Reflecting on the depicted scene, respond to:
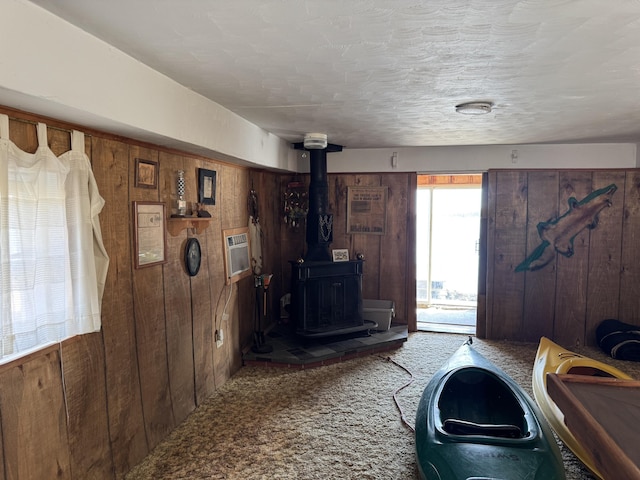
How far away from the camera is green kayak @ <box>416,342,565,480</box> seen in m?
1.91

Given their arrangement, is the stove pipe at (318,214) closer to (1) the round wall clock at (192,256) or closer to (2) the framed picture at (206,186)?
(2) the framed picture at (206,186)

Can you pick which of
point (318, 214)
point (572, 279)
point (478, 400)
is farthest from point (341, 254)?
point (572, 279)

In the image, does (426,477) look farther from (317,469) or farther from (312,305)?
(312,305)

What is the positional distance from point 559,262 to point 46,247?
479cm

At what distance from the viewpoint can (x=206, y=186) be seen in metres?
3.22

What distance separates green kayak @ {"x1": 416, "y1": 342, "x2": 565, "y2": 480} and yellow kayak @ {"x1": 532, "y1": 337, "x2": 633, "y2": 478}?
0.32m

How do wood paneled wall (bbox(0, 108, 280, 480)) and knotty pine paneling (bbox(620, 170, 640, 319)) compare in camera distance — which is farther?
knotty pine paneling (bbox(620, 170, 640, 319))

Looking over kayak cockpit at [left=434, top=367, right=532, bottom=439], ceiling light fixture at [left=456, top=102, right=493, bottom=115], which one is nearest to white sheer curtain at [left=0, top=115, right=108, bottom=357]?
kayak cockpit at [left=434, top=367, right=532, bottom=439]

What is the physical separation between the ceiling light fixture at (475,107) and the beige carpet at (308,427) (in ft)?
7.11

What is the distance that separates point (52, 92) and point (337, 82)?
4.40ft

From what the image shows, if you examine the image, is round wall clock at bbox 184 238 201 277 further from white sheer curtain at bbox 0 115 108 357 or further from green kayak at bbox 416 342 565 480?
green kayak at bbox 416 342 565 480

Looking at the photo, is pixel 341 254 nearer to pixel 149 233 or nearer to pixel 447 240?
pixel 447 240

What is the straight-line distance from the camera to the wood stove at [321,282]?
4.30 m

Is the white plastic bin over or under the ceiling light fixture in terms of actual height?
under
